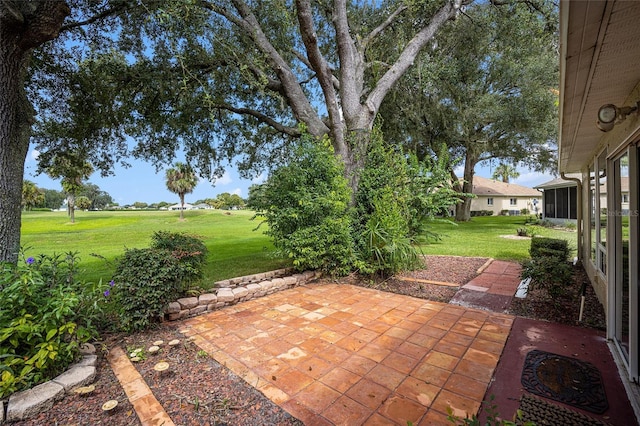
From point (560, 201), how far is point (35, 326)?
22.1 meters

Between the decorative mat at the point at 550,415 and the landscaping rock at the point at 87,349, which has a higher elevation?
the landscaping rock at the point at 87,349

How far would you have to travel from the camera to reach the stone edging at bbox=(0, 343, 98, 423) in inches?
79.4

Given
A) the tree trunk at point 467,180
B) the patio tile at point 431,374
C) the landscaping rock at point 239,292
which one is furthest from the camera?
the tree trunk at point 467,180

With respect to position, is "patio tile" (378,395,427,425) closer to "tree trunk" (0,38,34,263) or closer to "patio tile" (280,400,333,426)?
"patio tile" (280,400,333,426)

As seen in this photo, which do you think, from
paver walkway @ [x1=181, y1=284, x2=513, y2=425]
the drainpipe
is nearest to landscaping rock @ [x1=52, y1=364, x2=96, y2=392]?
paver walkway @ [x1=181, y1=284, x2=513, y2=425]

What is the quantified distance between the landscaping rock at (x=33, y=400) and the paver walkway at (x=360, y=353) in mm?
1206

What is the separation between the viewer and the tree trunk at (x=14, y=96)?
3.47 metres

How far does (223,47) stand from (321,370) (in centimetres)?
652

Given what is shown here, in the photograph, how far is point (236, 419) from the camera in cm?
203

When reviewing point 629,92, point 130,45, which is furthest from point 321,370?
point 130,45

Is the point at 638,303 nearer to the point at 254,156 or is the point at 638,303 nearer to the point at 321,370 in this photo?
the point at 321,370

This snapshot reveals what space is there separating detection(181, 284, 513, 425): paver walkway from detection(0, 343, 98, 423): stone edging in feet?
3.27

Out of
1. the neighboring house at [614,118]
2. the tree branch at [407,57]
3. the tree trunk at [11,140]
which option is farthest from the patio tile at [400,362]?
the tree branch at [407,57]

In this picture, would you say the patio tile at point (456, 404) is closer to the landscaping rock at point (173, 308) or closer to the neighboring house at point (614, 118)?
the neighboring house at point (614, 118)
